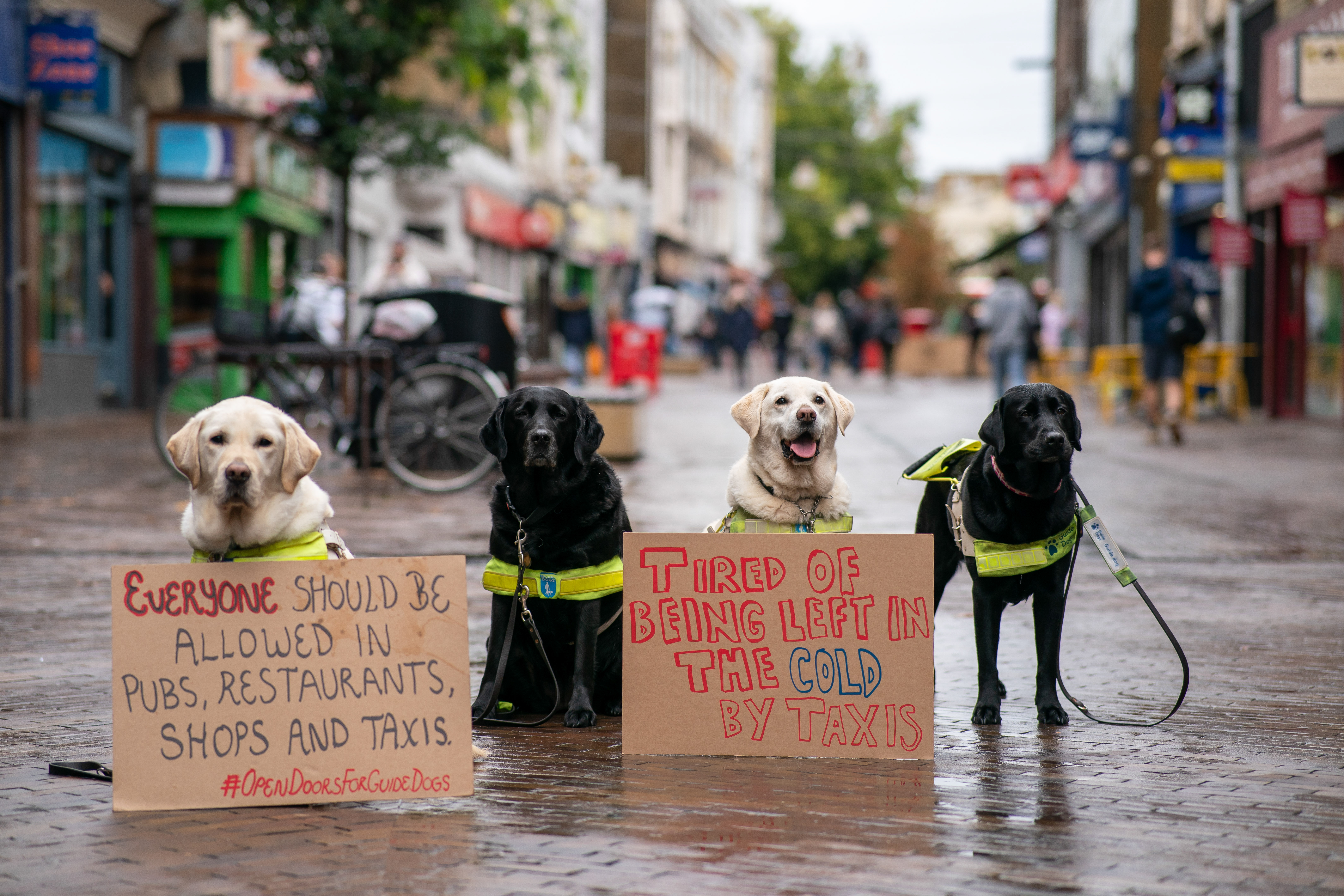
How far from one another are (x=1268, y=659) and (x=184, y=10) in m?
18.6

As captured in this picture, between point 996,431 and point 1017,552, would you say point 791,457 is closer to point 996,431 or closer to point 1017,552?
point 996,431

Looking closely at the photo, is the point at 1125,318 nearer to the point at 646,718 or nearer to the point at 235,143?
the point at 235,143

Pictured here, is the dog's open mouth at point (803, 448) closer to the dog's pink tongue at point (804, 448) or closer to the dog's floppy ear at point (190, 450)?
the dog's pink tongue at point (804, 448)

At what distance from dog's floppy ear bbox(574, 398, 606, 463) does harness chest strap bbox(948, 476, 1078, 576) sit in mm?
1171

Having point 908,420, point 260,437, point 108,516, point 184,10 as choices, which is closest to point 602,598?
point 260,437

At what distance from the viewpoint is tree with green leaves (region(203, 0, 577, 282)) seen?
16.4 metres

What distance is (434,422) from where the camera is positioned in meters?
11.0

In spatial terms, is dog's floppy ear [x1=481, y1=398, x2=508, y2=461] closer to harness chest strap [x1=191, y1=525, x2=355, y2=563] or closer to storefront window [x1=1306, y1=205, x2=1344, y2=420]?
harness chest strap [x1=191, y1=525, x2=355, y2=563]

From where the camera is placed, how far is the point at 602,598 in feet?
16.2

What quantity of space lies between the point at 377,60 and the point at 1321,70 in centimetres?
1012

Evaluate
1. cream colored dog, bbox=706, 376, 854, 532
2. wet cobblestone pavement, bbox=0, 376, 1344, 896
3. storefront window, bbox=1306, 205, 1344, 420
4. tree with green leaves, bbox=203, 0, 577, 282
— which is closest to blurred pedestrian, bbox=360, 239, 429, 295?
tree with green leaves, bbox=203, 0, 577, 282

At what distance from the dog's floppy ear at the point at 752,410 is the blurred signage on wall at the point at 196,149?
1783 centimetres

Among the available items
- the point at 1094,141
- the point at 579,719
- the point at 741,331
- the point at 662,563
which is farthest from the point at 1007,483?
the point at 741,331

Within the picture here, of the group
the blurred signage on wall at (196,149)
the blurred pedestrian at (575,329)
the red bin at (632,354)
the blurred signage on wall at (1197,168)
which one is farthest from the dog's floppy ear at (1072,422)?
the blurred pedestrian at (575,329)
